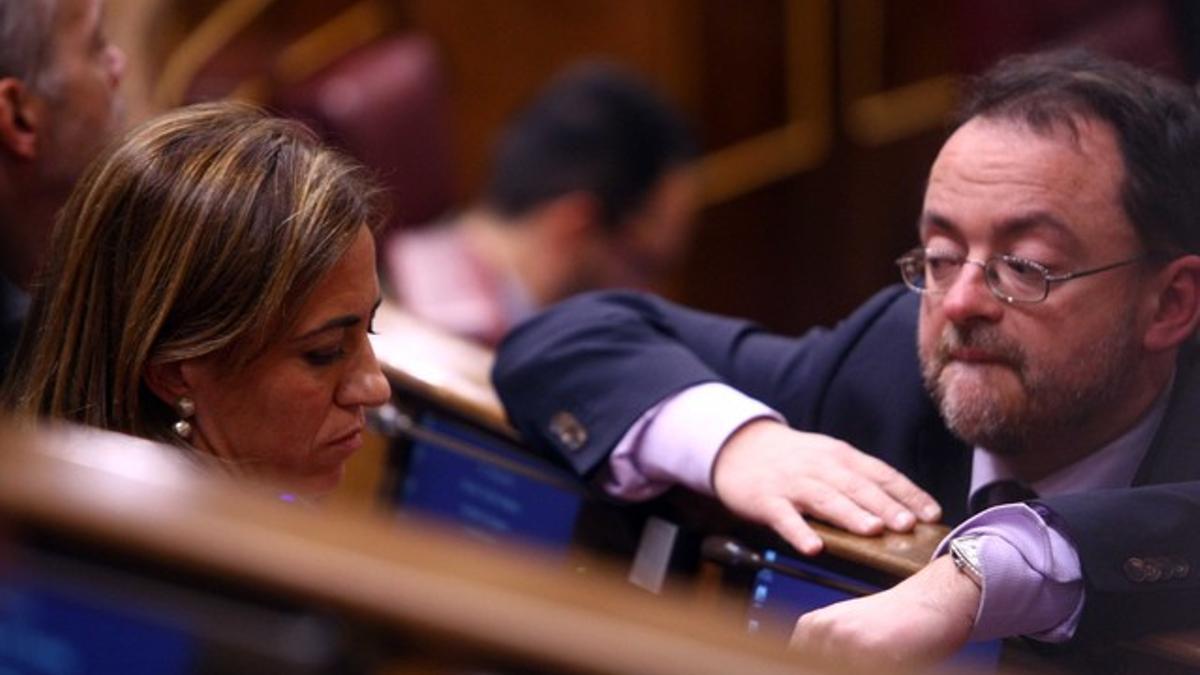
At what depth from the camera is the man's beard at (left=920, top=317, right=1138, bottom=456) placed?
44.3 inches

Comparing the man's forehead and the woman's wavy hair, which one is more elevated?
the man's forehead

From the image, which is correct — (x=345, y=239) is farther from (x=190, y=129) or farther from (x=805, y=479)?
(x=805, y=479)

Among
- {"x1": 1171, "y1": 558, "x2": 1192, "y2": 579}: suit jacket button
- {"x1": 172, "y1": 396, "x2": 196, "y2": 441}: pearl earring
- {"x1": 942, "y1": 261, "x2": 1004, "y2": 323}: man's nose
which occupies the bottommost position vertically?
{"x1": 172, "y1": 396, "x2": 196, "y2": 441}: pearl earring

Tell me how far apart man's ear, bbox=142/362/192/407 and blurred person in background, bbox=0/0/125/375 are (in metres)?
0.38

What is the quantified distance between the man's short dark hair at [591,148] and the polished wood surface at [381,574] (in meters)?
2.15

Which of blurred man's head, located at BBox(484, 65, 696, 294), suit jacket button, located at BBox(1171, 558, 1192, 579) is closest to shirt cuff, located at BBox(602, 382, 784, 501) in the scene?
suit jacket button, located at BBox(1171, 558, 1192, 579)

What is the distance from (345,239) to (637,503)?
293 millimetres

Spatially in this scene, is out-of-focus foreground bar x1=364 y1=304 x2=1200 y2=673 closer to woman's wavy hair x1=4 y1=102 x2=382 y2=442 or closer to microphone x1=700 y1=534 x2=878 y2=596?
microphone x1=700 y1=534 x2=878 y2=596

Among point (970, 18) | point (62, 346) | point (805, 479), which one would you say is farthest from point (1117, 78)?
point (970, 18)

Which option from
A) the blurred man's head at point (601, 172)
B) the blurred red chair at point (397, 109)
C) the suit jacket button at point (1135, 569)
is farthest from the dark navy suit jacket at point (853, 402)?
the blurred man's head at point (601, 172)

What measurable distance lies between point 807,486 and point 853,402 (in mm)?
83

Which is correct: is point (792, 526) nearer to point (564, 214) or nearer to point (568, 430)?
point (568, 430)

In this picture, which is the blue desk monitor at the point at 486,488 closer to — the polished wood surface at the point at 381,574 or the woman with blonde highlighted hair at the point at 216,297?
the woman with blonde highlighted hair at the point at 216,297

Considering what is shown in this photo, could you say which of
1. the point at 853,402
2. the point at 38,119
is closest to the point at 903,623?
the point at 853,402
